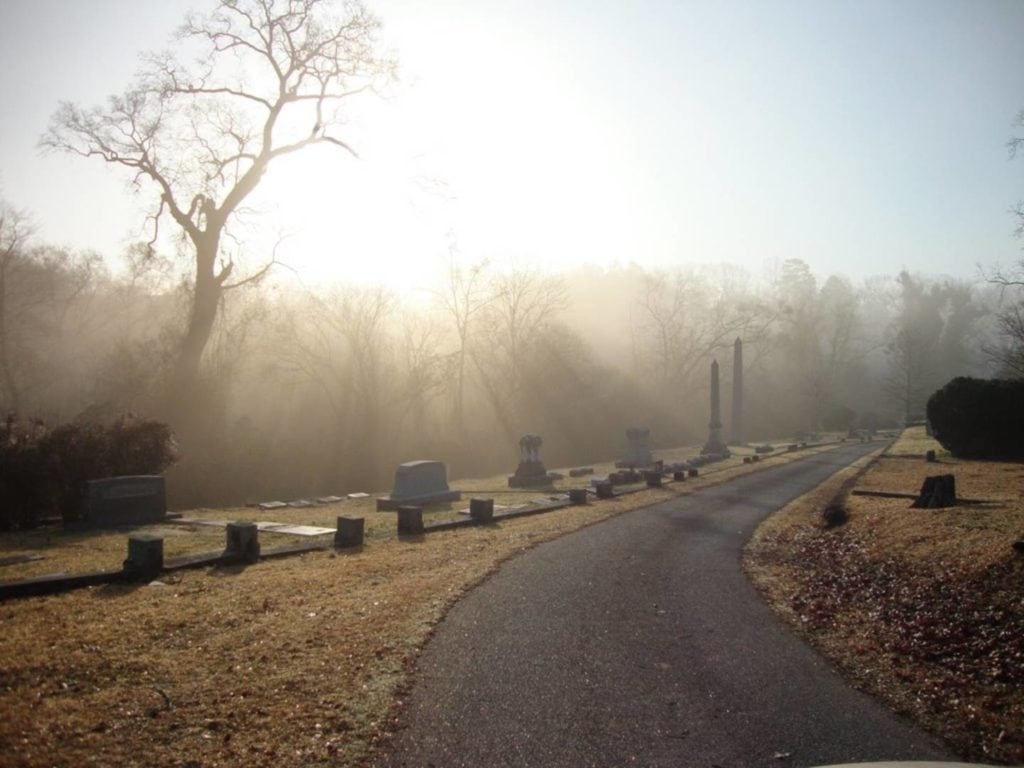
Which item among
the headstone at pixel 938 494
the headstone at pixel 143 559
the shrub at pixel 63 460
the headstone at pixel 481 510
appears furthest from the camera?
the shrub at pixel 63 460

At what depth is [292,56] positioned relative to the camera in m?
27.4

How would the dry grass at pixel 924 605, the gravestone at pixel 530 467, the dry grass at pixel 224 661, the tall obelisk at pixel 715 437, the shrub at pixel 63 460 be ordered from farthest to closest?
the tall obelisk at pixel 715 437
the gravestone at pixel 530 467
the shrub at pixel 63 460
the dry grass at pixel 924 605
the dry grass at pixel 224 661

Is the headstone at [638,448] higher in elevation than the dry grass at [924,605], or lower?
higher

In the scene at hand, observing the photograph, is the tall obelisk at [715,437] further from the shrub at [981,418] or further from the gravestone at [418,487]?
the gravestone at [418,487]

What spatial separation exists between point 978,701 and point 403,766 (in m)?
3.91

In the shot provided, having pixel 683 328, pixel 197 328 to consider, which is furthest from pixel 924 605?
pixel 683 328

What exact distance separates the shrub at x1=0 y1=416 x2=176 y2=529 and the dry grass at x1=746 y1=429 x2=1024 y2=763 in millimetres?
13126

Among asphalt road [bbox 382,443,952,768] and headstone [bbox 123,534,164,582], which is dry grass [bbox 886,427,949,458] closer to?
asphalt road [bbox 382,443,952,768]

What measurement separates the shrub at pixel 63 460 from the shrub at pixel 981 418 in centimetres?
2451

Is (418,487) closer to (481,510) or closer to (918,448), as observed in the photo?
(481,510)

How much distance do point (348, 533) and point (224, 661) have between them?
5.86 meters

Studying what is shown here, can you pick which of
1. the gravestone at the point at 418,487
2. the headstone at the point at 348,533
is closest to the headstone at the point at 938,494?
the headstone at the point at 348,533

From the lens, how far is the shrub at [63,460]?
15406 millimetres

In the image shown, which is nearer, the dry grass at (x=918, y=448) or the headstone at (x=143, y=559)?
the headstone at (x=143, y=559)
